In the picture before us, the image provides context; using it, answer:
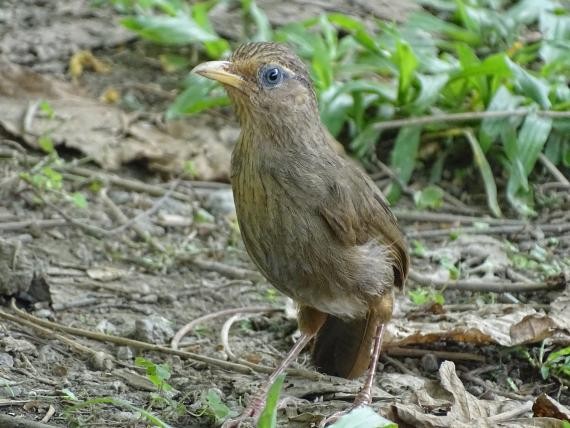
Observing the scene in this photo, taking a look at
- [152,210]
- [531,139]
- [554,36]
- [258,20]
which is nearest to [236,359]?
[152,210]

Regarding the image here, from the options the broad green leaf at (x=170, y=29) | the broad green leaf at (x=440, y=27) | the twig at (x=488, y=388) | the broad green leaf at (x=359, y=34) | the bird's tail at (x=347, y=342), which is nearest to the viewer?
the twig at (x=488, y=388)

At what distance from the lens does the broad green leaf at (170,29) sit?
21.6 ft

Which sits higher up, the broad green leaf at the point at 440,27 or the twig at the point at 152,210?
the broad green leaf at the point at 440,27

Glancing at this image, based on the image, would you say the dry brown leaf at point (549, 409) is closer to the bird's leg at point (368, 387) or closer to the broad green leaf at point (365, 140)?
the bird's leg at point (368, 387)

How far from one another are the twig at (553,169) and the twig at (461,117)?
0.25m

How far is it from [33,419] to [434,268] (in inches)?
96.4

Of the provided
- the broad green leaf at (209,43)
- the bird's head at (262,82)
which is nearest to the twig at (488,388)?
the bird's head at (262,82)

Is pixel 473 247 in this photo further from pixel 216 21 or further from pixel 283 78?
pixel 216 21

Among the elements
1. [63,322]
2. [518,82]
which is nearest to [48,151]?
[63,322]

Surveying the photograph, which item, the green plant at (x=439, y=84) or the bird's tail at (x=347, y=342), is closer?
the bird's tail at (x=347, y=342)

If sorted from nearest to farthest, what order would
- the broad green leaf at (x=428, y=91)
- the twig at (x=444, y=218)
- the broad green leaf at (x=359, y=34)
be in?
the twig at (x=444, y=218), the broad green leaf at (x=428, y=91), the broad green leaf at (x=359, y=34)

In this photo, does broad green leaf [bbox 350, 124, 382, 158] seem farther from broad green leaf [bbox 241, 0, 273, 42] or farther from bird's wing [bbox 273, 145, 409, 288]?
bird's wing [bbox 273, 145, 409, 288]

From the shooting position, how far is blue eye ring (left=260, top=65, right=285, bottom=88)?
4133 millimetres

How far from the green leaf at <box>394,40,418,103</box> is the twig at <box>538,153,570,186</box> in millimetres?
835
